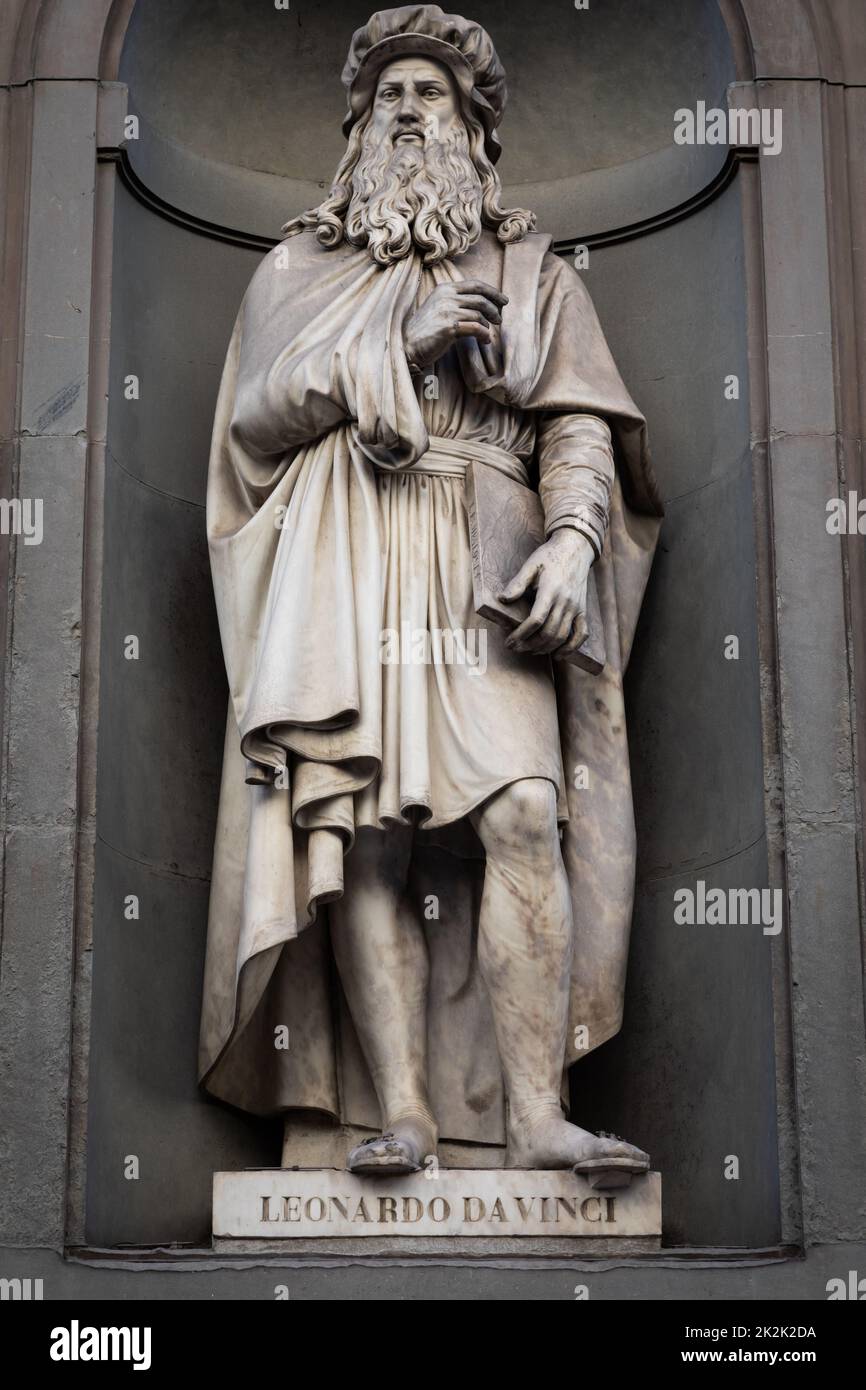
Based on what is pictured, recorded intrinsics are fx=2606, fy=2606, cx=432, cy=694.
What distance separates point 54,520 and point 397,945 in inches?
54.2

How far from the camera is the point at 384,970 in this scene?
20.1ft

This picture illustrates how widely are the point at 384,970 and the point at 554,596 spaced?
3.18ft

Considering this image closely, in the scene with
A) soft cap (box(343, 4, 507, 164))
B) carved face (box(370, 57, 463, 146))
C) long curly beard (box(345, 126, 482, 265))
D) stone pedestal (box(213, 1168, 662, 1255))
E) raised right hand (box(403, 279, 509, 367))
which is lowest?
stone pedestal (box(213, 1168, 662, 1255))

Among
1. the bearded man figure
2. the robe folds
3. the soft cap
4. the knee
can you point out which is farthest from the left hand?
the soft cap

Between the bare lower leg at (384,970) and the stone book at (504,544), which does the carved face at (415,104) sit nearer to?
the stone book at (504,544)

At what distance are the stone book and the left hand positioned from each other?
4 centimetres

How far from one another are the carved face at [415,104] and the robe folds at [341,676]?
12.8 inches

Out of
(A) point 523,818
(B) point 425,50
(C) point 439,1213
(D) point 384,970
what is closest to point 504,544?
(A) point 523,818

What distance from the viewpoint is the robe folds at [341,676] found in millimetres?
6047

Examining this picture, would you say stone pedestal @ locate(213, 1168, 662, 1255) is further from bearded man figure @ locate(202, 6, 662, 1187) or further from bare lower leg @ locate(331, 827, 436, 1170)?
bare lower leg @ locate(331, 827, 436, 1170)

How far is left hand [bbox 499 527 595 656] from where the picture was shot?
6047 mm

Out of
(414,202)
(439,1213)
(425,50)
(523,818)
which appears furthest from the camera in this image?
(425,50)

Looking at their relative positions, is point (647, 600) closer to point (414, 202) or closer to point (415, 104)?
point (414, 202)

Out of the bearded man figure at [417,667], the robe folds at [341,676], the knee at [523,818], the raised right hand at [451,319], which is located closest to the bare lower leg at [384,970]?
the bearded man figure at [417,667]
